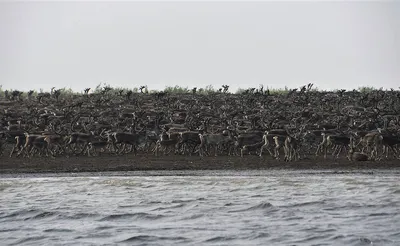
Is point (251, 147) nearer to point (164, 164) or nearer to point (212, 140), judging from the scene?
point (212, 140)

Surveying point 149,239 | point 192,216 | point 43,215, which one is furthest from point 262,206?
point 43,215

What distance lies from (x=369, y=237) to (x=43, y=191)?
31.2 feet

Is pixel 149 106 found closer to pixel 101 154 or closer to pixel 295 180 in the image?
pixel 101 154

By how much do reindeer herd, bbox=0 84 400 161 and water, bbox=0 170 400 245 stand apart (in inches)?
149

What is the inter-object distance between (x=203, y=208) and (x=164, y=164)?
830 centimetres

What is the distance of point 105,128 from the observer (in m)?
33.9

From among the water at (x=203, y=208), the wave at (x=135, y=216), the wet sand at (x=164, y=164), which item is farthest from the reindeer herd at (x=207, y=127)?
the wave at (x=135, y=216)

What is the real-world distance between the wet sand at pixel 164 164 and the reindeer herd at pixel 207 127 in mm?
667

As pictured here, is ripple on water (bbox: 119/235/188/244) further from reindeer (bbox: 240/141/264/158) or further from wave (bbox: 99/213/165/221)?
reindeer (bbox: 240/141/264/158)

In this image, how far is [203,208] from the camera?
773 inches

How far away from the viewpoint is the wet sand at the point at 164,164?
88.4ft

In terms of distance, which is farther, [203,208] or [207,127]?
[207,127]

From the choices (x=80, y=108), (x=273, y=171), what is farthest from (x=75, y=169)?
(x=80, y=108)

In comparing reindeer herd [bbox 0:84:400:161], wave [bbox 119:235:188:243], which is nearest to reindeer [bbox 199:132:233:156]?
reindeer herd [bbox 0:84:400:161]
